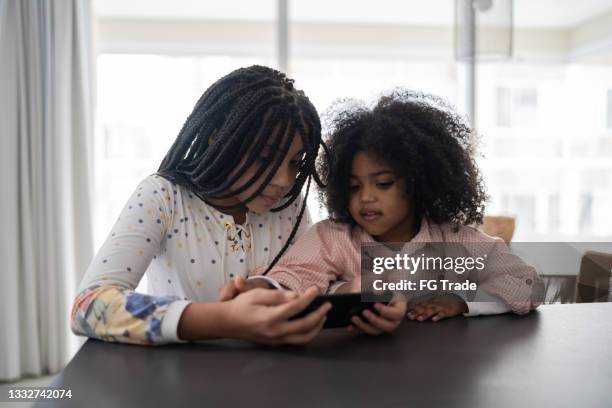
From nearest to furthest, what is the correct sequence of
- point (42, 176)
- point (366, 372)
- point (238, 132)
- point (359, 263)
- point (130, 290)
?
point (366, 372), point (130, 290), point (238, 132), point (359, 263), point (42, 176)

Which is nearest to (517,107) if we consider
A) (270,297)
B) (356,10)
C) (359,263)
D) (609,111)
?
(609,111)

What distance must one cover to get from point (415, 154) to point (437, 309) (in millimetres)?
379

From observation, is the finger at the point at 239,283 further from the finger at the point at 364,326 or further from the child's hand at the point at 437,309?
the child's hand at the point at 437,309

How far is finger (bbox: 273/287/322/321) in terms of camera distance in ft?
2.78

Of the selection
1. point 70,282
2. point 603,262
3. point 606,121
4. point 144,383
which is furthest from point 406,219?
point 606,121

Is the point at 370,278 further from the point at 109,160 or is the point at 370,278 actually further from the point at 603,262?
the point at 109,160

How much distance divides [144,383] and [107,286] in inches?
10.9

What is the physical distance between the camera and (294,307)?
86 centimetres

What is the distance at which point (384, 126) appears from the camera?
1.32m

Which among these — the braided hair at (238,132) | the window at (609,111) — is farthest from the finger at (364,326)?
the window at (609,111)

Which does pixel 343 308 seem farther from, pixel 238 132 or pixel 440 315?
pixel 238 132

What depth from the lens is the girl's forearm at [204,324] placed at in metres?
0.87
